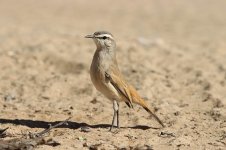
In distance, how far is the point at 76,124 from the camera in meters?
9.26

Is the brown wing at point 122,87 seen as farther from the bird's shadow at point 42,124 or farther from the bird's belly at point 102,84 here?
the bird's shadow at point 42,124

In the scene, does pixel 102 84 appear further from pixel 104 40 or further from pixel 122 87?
pixel 104 40

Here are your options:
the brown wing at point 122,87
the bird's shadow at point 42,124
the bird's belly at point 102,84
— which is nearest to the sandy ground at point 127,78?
the bird's shadow at point 42,124

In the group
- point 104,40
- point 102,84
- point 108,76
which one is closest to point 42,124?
point 102,84

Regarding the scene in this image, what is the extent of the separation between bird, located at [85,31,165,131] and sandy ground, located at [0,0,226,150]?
0.44 m

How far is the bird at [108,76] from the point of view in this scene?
8953 millimetres

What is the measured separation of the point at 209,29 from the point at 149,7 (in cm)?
508

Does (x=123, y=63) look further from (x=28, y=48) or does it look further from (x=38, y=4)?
(x=38, y=4)

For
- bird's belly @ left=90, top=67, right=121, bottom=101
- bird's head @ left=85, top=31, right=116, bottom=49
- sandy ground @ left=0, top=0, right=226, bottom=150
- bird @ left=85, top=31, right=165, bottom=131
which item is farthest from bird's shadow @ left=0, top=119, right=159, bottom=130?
bird's head @ left=85, top=31, right=116, bottom=49

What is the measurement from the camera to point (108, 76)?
29.3ft

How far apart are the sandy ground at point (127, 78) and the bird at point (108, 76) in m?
0.44

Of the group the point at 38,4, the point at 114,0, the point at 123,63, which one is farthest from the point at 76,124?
the point at 114,0

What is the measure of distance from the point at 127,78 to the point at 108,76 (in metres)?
3.09

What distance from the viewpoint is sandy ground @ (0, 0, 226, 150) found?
8.66 m
